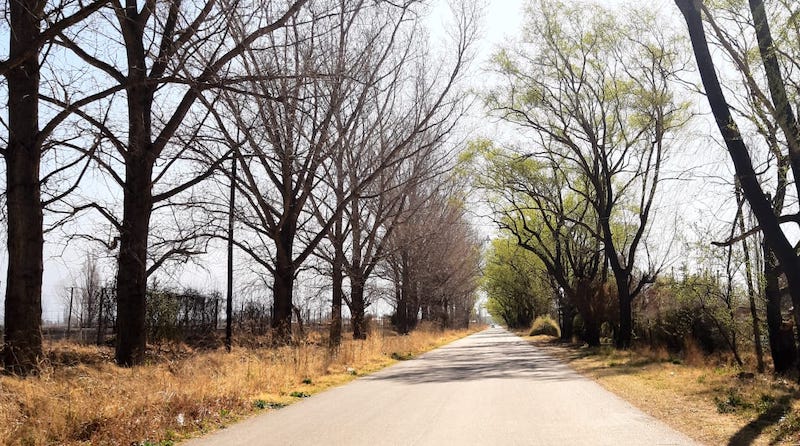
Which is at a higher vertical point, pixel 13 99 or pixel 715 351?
pixel 13 99

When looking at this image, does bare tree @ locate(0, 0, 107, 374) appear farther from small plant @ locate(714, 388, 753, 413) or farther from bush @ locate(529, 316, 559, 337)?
bush @ locate(529, 316, 559, 337)

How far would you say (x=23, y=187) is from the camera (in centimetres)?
1229

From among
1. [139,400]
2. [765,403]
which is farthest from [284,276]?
[765,403]

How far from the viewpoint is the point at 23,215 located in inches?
481

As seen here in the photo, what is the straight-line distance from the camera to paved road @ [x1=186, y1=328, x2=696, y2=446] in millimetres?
7703

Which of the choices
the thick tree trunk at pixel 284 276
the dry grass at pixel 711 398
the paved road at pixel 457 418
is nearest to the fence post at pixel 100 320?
the thick tree trunk at pixel 284 276

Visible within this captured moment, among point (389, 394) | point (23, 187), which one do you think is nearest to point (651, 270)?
point (389, 394)

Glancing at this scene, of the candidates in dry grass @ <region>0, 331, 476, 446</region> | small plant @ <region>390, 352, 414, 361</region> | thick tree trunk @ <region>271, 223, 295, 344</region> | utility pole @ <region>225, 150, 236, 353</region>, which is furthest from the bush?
dry grass @ <region>0, 331, 476, 446</region>

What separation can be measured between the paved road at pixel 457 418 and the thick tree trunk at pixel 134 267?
502cm

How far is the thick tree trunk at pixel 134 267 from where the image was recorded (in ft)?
49.2

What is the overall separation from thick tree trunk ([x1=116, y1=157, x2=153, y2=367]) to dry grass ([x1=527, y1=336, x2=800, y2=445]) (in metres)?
10.8

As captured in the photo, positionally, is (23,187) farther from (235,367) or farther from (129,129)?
(235,367)

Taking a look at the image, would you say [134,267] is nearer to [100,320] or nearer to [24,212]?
[24,212]

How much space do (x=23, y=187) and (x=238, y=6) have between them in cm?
572
